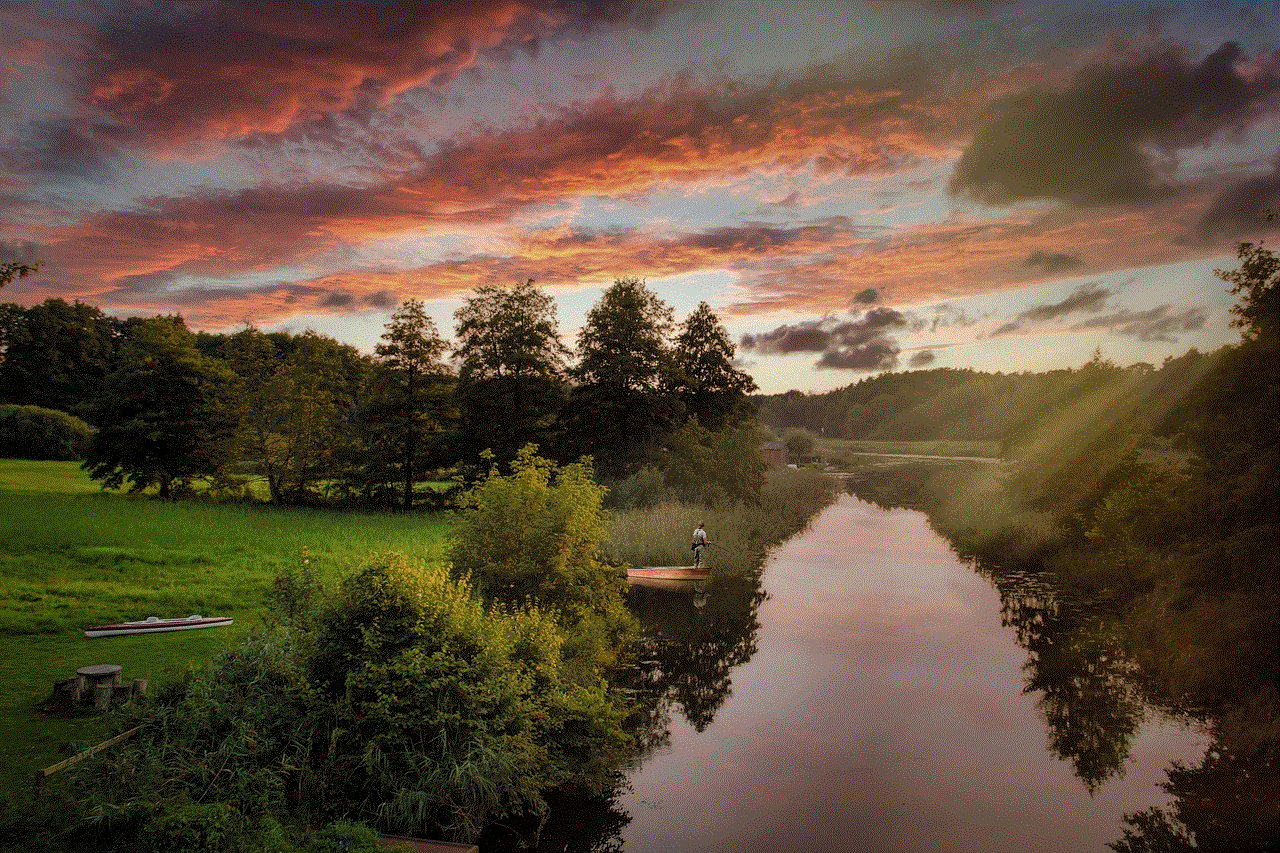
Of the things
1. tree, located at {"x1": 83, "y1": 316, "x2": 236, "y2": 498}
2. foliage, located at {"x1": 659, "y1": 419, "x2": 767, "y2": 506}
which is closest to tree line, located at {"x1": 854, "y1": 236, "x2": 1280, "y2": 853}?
foliage, located at {"x1": 659, "y1": 419, "x2": 767, "y2": 506}

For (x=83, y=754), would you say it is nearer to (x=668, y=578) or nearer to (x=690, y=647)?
(x=690, y=647)

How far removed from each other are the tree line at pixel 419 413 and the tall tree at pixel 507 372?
0.10 m

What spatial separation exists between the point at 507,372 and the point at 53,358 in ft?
185

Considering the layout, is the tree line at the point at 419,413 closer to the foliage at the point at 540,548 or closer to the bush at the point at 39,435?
the bush at the point at 39,435

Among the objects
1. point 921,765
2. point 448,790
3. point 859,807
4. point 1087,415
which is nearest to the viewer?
point 448,790

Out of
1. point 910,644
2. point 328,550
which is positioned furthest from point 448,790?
point 328,550

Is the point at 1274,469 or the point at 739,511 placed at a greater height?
the point at 1274,469

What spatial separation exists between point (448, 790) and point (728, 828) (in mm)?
4474

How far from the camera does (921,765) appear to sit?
1330cm

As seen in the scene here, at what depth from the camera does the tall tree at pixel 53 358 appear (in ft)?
227

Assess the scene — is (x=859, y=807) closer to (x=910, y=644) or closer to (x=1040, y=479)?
(x=910, y=644)

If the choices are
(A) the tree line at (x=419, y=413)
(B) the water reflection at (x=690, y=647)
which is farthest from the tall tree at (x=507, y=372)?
(B) the water reflection at (x=690, y=647)

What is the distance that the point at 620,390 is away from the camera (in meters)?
46.8

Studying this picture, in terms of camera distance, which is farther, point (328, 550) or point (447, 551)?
point (328, 550)
